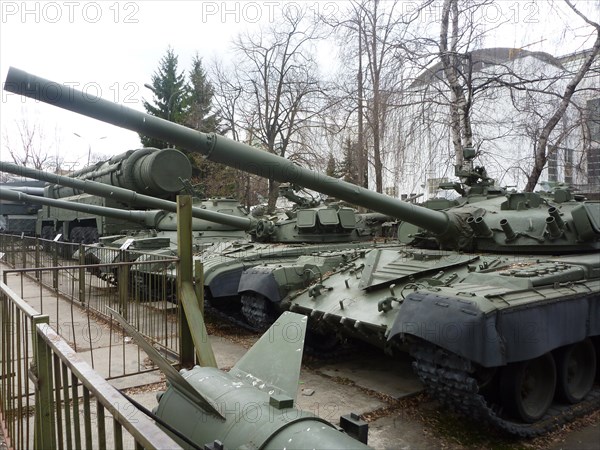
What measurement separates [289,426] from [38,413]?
1.45 m

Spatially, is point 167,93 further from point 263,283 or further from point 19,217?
point 263,283

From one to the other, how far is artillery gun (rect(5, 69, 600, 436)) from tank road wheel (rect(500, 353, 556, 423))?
0.01 meters

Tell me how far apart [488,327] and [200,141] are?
8.90 ft

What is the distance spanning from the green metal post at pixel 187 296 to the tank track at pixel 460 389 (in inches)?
79.1

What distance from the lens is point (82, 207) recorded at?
9969 mm

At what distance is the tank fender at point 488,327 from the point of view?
13.9 ft

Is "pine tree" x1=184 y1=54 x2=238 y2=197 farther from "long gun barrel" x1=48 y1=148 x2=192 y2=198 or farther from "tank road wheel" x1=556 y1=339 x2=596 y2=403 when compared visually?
"tank road wheel" x1=556 y1=339 x2=596 y2=403

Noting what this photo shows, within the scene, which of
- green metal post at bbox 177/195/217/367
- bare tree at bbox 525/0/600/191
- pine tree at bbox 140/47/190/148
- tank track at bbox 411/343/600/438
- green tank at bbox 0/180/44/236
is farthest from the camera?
pine tree at bbox 140/47/190/148

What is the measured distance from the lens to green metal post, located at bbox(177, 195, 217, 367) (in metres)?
5.14

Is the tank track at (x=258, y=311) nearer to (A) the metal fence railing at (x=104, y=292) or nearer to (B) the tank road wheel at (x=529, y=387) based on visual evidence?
(A) the metal fence railing at (x=104, y=292)

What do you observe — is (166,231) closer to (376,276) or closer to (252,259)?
(252,259)

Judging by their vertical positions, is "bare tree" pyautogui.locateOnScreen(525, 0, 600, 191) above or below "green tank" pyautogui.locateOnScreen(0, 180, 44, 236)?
above

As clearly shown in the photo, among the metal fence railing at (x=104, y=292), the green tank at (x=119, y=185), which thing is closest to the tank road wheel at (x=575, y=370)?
the metal fence railing at (x=104, y=292)

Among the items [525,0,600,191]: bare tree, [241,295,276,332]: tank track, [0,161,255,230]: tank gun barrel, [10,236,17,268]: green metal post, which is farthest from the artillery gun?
[10,236,17,268]: green metal post
